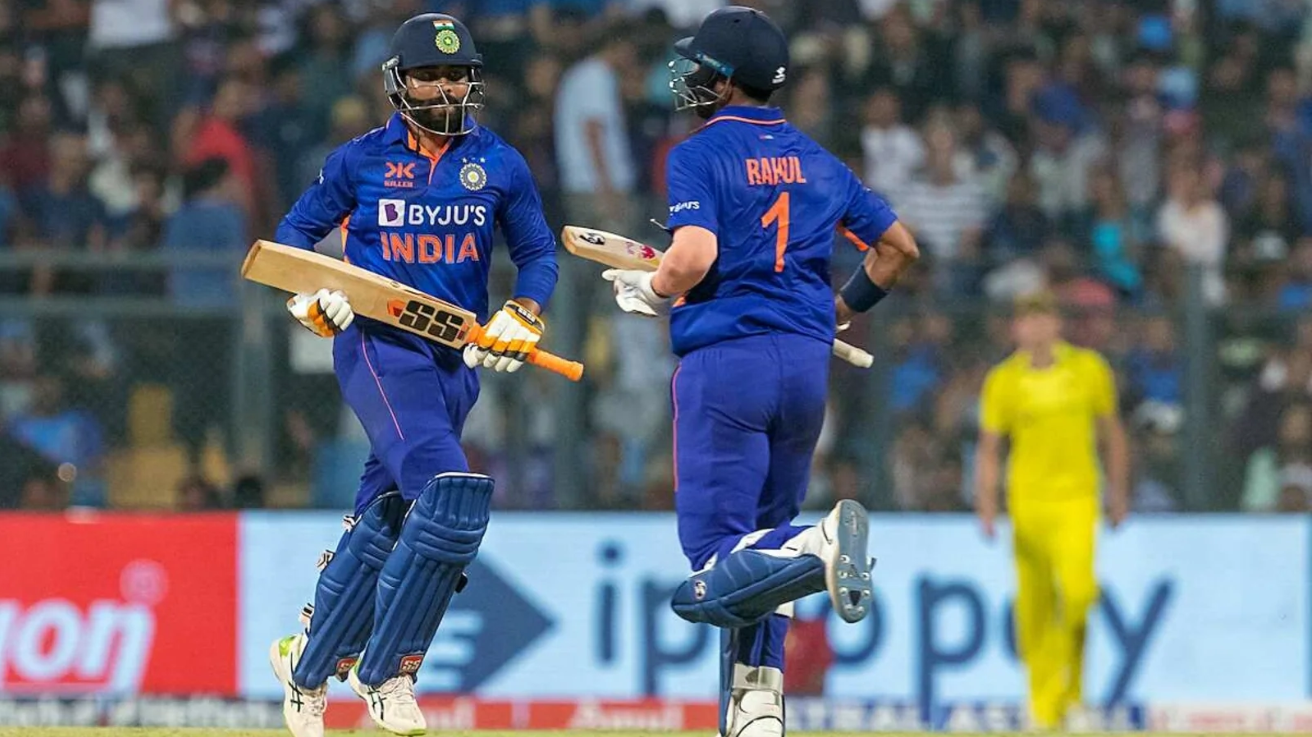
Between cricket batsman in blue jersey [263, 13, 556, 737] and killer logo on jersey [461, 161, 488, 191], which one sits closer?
cricket batsman in blue jersey [263, 13, 556, 737]

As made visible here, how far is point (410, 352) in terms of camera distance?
674cm

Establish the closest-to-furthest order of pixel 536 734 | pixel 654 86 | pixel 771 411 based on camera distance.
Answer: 1. pixel 771 411
2. pixel 536 734
3. pixel 654 86

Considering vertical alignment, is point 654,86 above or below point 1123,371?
above

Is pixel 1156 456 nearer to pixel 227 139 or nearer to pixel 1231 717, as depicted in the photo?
pixel 1231 717

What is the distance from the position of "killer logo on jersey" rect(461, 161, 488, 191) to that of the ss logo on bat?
41 cm

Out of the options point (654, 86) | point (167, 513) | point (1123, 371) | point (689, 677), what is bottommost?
point (689, 677)

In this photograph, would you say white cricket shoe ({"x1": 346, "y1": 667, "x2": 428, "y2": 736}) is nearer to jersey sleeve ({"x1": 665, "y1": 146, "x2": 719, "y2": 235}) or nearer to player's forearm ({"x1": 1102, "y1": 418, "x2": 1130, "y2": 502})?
jersey sleeve ({"x1": 665, "y1": 146, "x2": 719, "y2": 235})

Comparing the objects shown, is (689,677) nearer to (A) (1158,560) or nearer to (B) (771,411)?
(A) (1158,560)

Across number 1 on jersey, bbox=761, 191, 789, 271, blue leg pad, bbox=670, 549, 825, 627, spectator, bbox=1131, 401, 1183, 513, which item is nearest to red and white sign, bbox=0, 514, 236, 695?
spectator, bbox=1131, 401, 1183, 513

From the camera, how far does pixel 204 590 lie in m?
11.7

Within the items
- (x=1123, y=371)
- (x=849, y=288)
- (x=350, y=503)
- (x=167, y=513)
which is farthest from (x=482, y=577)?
(x=849, y=288)

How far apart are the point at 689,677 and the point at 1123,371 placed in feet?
9.03

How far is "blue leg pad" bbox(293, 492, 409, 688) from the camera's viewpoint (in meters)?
6.84

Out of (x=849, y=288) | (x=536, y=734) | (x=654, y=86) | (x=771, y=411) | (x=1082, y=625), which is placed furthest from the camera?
(x=654, y=86)
